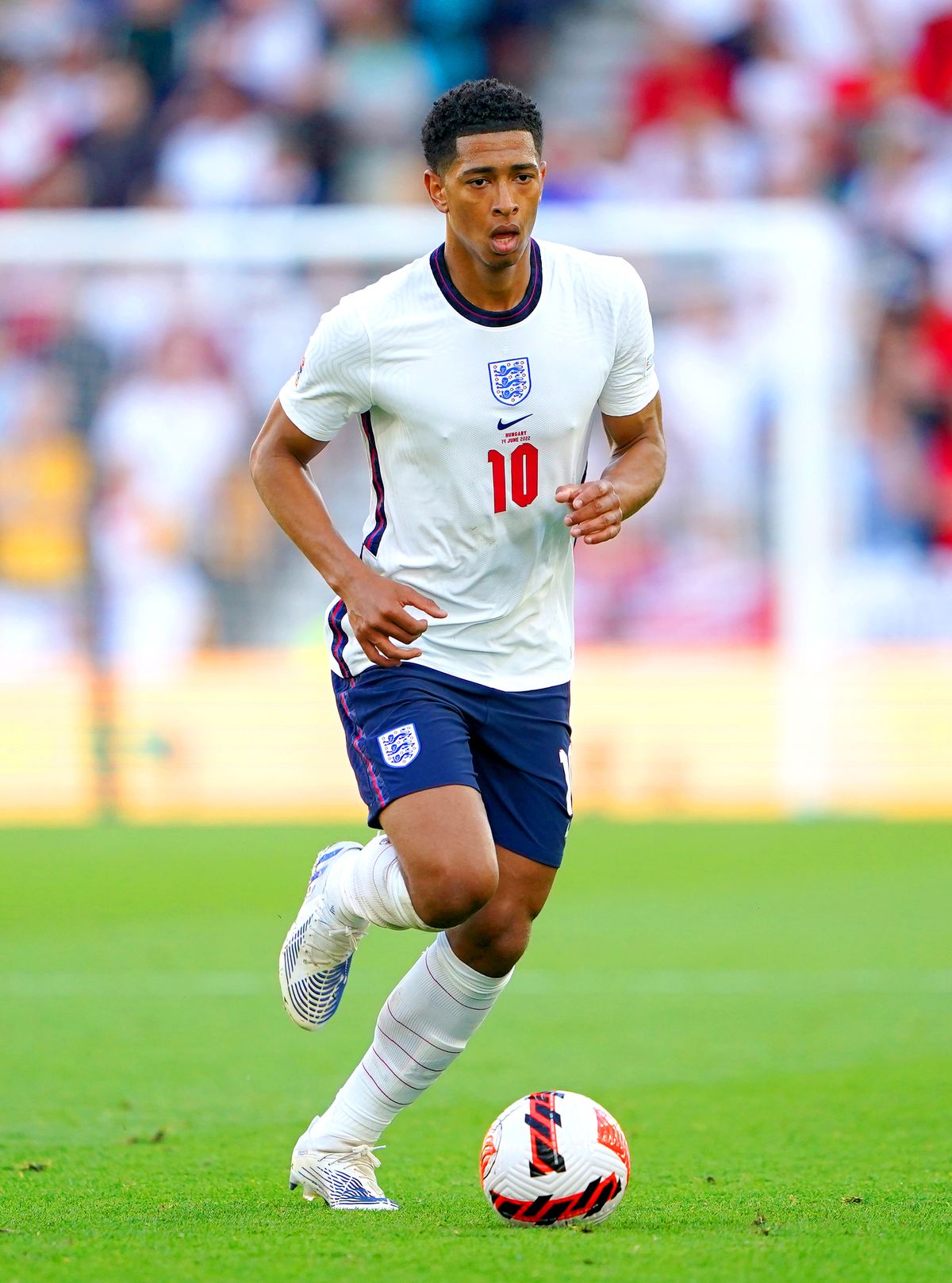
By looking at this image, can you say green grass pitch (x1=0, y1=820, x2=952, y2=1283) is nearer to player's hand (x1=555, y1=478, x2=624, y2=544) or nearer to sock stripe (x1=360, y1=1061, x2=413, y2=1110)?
sock stripe (x1=360, y1=1061, x2=413, y2=1110)

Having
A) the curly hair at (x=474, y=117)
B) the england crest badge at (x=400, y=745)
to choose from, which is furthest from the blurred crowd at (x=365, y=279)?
the england crest badge at (x=400, y=745)

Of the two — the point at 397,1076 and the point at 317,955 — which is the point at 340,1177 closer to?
the point at 397,1076

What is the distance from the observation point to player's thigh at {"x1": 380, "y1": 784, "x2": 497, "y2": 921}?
13.7 feet

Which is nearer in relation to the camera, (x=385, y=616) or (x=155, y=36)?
(x=385, y=616)

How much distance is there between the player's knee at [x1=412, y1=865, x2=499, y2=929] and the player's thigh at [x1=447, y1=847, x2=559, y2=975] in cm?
23

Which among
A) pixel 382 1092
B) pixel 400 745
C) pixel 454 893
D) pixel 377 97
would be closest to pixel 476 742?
pixel 400 745

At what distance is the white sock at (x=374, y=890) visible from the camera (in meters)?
4.28

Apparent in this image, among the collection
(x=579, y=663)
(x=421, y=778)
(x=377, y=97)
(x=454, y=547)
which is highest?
(x=377, y=97)

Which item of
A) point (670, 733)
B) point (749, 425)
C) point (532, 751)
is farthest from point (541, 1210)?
point (749, 425)

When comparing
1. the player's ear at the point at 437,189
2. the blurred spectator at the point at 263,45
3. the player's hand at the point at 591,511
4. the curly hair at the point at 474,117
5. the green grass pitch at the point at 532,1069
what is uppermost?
the blurred spectator at the point at 263,45

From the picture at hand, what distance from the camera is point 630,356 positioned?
469 cm

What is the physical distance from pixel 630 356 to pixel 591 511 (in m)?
0.56

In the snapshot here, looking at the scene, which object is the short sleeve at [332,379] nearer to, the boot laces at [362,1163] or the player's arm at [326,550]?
the player's arm at [326,550]

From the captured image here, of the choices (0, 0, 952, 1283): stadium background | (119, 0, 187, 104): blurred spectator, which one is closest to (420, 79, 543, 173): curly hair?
(0, 0, 952, 1283): stadium background
